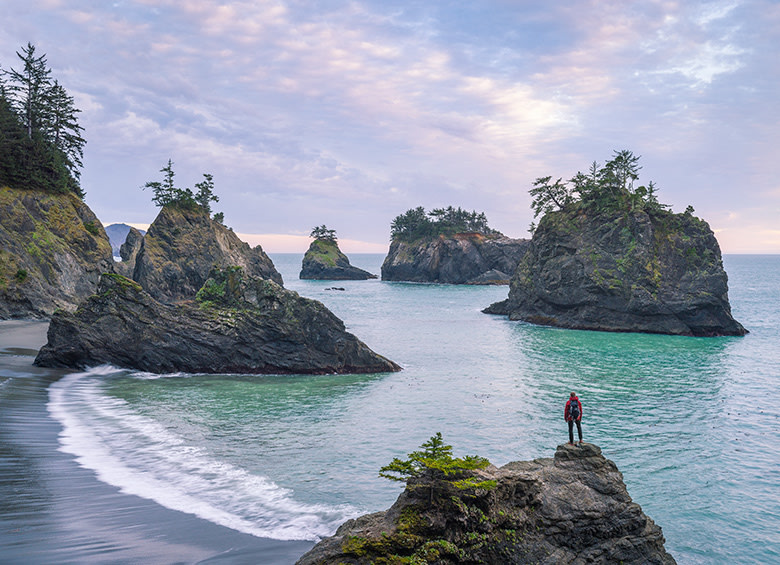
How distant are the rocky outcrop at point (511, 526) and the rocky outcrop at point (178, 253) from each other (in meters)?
53.5

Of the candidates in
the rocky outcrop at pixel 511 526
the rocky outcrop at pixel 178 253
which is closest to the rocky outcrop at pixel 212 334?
the rocky outcrop at pixel 511 526

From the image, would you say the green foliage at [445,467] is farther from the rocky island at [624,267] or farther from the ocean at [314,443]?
the rocky island at [624,267]

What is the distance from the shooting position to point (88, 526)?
12.0m

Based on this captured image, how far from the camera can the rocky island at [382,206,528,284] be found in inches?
5733

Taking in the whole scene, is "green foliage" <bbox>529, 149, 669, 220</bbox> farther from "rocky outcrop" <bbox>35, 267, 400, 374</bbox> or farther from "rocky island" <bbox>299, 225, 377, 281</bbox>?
"rocky island" <bbox>299, 225, 377, 281</bbox>

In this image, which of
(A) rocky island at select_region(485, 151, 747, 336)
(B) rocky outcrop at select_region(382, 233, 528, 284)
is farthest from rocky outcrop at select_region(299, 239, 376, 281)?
(A) rocky island at select_region(485, 151, 747, 336)

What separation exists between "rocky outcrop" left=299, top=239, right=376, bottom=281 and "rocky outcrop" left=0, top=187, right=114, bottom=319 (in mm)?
110329

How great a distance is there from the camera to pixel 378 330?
57.0 metres

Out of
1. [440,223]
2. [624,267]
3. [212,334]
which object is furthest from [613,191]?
[440,223]

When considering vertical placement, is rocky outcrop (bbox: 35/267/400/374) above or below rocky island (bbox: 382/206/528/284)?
below

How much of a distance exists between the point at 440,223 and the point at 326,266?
138 feet

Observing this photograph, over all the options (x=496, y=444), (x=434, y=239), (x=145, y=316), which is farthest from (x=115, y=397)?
(x=434, y=239)

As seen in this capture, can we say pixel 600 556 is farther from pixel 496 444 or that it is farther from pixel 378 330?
pixel 378 330

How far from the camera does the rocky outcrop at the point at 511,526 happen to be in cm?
831
